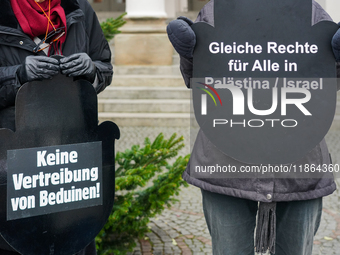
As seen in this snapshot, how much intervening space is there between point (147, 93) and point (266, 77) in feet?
24.5

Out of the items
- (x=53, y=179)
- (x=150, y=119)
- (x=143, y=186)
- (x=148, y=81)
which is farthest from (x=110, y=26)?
(x=148, y=81)

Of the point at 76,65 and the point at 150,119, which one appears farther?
the point at 150,119

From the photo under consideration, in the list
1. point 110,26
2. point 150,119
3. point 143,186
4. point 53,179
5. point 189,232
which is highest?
point 110,26

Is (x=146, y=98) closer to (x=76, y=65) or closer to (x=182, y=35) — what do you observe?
(x=76, y=65)

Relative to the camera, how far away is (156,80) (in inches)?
376

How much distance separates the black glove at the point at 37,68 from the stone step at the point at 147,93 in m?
7.29

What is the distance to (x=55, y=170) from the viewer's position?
1972mm

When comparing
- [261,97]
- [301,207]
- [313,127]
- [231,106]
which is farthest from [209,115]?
[301,207]

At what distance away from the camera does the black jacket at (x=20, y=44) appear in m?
1.94

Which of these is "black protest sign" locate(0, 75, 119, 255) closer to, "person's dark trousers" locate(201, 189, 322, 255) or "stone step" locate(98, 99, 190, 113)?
"person's dark trousers" locate(201, 189, 322, 255)

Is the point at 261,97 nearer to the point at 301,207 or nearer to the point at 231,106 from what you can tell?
the point at 231,106

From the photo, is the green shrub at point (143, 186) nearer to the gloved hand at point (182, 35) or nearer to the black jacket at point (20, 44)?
the black jacket at point (20, 44)

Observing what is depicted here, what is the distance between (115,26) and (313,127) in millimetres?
2145

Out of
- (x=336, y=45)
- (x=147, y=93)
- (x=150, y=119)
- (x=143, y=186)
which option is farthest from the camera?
(x=147, y=93)
